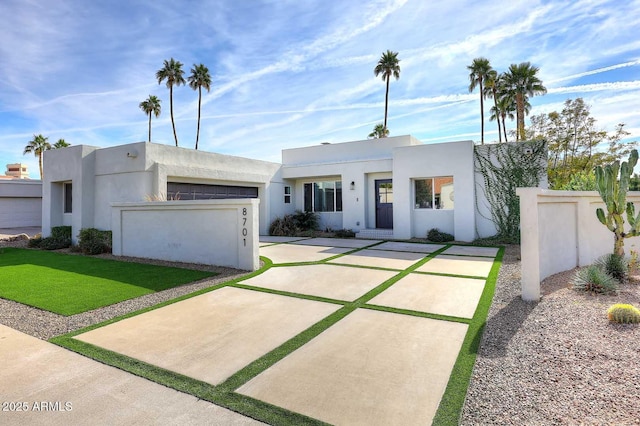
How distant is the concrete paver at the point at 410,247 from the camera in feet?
37.9

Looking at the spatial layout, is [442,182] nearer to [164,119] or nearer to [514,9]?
[514,9]

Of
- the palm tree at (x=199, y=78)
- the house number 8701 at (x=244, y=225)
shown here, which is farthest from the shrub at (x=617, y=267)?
the palm tree at (x=199, y=78)

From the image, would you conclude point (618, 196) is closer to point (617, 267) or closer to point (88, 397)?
point (617, 267)

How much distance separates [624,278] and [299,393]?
737 centimetres

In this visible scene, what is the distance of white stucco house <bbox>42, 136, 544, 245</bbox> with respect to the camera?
12836 millimetres

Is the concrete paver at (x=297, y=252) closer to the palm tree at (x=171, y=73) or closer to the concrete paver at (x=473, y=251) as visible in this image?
the concrete paver at (x=473, y=251)

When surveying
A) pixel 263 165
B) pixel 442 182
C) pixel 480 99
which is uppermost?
pixel 480 99

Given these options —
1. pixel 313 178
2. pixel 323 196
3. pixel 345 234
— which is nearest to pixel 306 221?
pixel 323 196

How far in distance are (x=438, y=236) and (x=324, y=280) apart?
8084mm

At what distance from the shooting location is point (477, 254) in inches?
416

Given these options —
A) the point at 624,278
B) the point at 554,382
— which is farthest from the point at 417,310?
the point at 624,278

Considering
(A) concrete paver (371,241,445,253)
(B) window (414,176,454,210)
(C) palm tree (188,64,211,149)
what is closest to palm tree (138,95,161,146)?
(C) palm tree (188,64,211,149)

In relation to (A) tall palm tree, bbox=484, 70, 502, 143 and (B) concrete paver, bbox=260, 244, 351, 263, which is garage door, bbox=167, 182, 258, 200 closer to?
(B) concrete paver, bbox=260, 244, 351, 263

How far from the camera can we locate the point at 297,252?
445 inches
